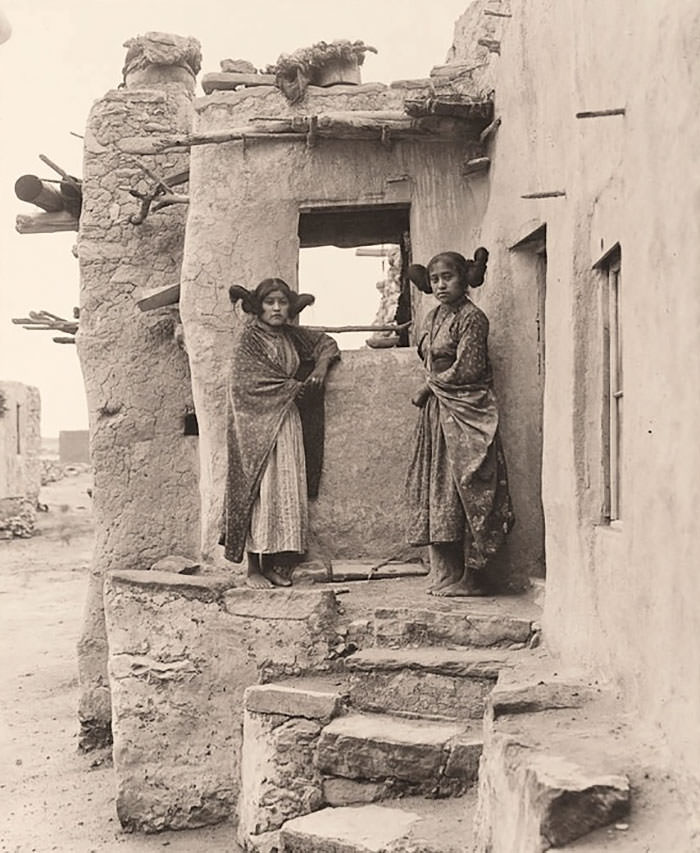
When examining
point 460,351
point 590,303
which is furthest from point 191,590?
point 590,303

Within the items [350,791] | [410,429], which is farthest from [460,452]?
[350,791]

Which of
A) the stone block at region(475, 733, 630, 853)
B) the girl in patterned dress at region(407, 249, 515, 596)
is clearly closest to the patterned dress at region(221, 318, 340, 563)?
the girl in patterned dress at region(407, 249, 515, 596)

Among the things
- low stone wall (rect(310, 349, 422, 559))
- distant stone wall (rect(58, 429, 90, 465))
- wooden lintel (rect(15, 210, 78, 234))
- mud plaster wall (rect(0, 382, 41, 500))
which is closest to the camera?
low stone wall (rect(310, 349, 422, 559))

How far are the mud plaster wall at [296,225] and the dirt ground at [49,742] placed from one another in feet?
6.03

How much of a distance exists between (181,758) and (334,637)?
1275mm

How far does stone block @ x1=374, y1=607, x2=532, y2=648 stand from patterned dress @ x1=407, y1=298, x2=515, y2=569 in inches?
23.3

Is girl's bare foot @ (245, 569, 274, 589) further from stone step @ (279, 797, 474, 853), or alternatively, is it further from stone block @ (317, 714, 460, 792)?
stone step @ (279, 797, 474, 853)

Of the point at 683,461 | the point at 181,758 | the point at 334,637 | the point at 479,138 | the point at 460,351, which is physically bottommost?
the point at 181,758

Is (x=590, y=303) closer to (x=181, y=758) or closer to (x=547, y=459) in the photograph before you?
(x=547, y=459)

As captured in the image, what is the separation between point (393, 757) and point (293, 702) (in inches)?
30.0

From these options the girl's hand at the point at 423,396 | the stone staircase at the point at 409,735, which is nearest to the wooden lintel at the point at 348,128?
the girl's hand at the point at 423,396

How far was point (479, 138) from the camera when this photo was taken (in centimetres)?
807

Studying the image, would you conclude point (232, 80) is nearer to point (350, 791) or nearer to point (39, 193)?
point (39, 193)

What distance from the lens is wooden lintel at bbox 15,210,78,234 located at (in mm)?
10259
